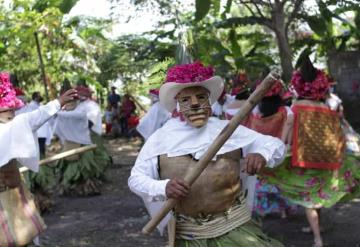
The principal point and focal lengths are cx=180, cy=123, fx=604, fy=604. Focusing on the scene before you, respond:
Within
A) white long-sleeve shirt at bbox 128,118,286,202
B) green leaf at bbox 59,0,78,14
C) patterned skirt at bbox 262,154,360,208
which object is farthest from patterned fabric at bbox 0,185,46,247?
patterned skirt at bbox 262,154,360,208

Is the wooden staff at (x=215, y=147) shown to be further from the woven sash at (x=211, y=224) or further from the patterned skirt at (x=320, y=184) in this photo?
the patterned skirt at (x=320, y=184)

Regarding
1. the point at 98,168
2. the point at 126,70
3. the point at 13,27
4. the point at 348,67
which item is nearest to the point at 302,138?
the point at 98,168

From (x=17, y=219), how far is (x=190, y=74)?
1689 millimetres

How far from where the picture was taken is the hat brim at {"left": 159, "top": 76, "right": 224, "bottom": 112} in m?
3.33

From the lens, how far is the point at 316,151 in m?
5.65

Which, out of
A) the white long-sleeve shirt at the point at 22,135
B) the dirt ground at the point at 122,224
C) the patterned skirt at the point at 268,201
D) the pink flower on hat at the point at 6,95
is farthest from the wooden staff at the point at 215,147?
the patterned skirt at the point at 268,201

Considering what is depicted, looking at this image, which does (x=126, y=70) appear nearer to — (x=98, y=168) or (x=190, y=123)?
(x=98, y=168)

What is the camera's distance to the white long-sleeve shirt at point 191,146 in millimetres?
3273

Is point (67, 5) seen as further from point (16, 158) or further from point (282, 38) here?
point (282, 38)

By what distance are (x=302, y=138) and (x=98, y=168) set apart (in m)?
4.49

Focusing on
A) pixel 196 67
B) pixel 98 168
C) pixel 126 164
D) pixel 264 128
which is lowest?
pixel 126 164

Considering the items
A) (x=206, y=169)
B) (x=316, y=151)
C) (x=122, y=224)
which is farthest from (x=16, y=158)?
(x=122, y=224)

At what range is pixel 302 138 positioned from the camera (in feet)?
18.6

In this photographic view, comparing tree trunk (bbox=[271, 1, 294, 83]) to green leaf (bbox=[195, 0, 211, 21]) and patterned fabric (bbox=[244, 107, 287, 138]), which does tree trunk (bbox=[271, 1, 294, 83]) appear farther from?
green leaf (bbox=[195, 0, 211, 21])
